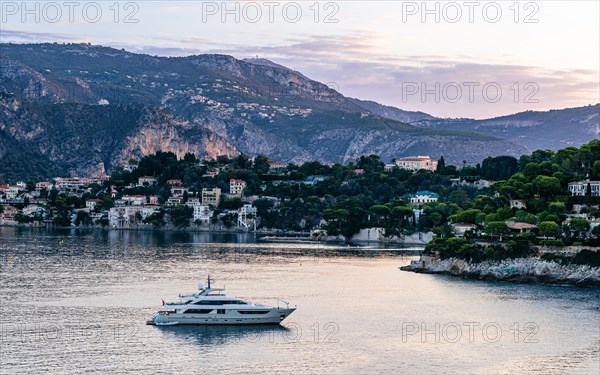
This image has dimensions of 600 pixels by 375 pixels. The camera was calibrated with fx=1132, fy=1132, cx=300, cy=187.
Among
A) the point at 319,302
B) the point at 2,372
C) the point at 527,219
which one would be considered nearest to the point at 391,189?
the point at 527,219

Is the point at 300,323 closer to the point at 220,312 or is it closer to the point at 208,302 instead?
the point at 220,312

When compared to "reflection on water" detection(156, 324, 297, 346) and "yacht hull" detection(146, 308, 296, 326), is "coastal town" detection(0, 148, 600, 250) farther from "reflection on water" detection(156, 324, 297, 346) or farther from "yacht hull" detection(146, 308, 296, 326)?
"reflection on water" detection(156, 324, 297, 346)

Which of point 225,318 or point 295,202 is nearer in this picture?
point 225,318

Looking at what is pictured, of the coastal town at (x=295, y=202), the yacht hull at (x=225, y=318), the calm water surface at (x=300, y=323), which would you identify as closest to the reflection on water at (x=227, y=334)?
the calm water surface at (x=300, y=323)

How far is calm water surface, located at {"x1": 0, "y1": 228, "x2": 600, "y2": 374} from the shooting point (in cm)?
3938

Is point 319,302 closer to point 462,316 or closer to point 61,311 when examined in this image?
point 462,316

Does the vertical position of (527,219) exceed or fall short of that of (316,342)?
it exceeds it

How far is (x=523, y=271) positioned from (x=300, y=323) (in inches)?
884

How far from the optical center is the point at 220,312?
155 ft

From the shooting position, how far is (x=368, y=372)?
38.0m

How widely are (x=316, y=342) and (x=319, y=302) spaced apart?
10.7m

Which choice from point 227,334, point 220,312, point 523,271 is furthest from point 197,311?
point 523,271

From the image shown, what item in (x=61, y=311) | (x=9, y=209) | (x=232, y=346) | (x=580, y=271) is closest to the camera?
(x=232, y=346)

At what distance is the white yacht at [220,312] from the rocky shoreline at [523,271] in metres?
22.2
